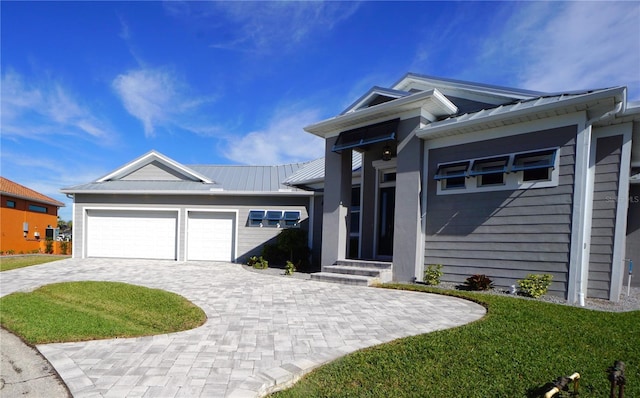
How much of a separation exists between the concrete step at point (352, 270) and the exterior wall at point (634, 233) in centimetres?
763

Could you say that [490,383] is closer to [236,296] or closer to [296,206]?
[236,296]

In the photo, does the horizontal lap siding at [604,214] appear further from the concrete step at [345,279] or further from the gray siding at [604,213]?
the concrete step at [345,279]

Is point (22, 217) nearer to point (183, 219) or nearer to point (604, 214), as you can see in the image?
point (183, 219)

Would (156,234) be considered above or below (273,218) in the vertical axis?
below

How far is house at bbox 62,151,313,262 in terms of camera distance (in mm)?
13242

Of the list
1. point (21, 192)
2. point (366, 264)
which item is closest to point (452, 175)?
point (366, 264)

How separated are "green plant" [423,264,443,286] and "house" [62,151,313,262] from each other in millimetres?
6177

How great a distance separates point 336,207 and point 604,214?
247 inches

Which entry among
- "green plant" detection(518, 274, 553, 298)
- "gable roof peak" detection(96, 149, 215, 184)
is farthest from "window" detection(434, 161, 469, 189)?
"gable roof peak" detection(96, 149, 215, 184)

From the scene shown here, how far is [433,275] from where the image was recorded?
7.79 m

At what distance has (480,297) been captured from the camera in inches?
246

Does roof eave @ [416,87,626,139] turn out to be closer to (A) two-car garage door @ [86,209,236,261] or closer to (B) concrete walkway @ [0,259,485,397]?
(B) concrete walkway @ [0,259,485,397]

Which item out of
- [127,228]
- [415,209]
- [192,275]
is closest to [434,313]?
[415,209]

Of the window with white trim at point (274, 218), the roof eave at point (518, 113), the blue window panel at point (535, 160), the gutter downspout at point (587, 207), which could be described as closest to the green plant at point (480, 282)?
the gutter downspout at point (587, 207)
